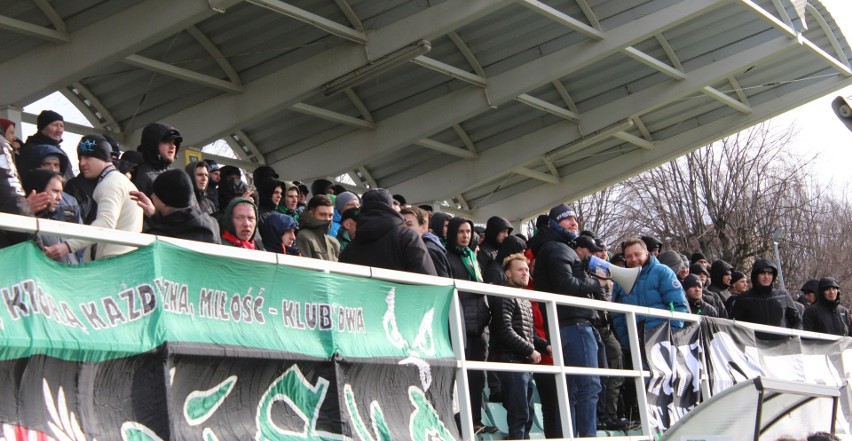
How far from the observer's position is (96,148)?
7082 millimetres

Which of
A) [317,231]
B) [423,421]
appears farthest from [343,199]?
[423,421]

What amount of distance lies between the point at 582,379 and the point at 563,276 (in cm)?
89

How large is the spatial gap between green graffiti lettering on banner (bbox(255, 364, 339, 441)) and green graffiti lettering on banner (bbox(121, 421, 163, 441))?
0.64 m

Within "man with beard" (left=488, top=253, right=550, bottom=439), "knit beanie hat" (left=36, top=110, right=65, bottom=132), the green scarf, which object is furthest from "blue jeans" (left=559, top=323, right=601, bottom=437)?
"knit beanie hat" (left=36, top=110, right=65, bottom=132)

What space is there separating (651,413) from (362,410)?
396cm

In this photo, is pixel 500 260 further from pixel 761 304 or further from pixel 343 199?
pixel 761 304

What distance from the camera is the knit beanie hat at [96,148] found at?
706 centimetres

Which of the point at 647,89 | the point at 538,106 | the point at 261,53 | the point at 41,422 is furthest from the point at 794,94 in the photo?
the point at 41,422

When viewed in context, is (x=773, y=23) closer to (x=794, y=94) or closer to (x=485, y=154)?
(x=794, y=94)

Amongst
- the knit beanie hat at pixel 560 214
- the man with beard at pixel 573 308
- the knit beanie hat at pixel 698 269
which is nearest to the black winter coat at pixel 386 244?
the man with beard at pixel 573 308

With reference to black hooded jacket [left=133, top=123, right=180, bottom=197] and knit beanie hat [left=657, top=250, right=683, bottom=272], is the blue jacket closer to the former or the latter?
knit beanie hat [left=657, top=250, right=683, bottom=272]

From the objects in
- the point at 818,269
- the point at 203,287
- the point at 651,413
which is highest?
the point at 818,269

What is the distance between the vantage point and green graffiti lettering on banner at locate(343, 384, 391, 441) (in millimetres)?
6082

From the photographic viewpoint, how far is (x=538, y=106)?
21.6 meters
